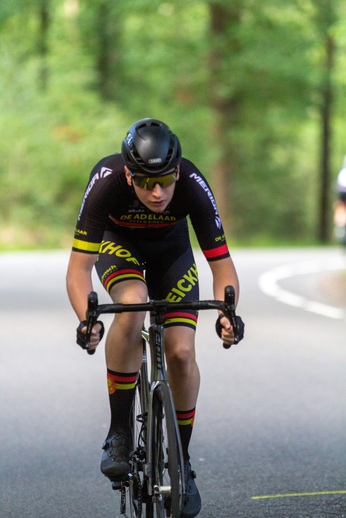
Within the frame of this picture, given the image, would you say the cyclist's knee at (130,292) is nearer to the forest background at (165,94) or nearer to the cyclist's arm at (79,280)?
the cyclist's arm at (79,280)

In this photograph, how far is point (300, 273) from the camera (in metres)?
18.6

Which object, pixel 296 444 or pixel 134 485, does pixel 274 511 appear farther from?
pixel 296 444

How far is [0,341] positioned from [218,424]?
4.10 metres

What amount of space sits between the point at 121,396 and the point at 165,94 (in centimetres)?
3437

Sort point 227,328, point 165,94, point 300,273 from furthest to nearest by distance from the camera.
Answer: point 165,94 < point 300,273 < point 227,328

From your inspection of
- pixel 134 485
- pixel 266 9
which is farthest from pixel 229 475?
pixel 266 9

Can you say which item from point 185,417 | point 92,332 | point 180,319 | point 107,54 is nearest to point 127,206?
point 180,319

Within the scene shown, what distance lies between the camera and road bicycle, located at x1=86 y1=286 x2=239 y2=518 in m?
3.27

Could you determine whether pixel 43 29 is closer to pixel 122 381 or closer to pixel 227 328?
pixel 122 381

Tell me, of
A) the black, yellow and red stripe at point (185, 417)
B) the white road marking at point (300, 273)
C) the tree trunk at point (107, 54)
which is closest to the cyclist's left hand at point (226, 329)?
the black, yellow and red stripe at point (185, 417)

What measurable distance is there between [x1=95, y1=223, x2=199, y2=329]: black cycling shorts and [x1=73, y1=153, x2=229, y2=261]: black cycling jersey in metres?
0.25

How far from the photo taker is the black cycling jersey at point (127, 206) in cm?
388

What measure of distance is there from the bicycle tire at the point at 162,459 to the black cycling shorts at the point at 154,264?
0.64 metres

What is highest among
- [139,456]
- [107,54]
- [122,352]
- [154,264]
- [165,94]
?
[107,54]
